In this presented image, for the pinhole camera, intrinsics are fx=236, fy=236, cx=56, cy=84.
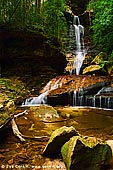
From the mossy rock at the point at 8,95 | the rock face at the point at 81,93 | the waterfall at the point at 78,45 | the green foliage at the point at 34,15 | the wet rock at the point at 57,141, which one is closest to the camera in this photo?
the wet rock at the point at 57,141

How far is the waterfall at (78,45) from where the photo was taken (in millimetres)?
16109

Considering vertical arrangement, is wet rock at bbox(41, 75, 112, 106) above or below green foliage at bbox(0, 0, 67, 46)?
below

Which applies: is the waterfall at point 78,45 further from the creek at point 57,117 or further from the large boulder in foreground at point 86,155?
the large boulder in foreground at point 86,155

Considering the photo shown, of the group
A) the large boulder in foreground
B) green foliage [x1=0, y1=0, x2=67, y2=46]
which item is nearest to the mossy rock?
the large boulder in foreground

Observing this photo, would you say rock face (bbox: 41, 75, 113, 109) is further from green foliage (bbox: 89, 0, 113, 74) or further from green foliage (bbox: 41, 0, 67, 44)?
green foliage (bbox: 41, 0, 67, 44)

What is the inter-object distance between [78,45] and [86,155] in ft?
50.5

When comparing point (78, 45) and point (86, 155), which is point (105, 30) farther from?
point (86, 155)

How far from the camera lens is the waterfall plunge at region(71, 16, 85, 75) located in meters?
16.2

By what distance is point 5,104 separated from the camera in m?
6.48

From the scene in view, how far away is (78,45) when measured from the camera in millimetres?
18953

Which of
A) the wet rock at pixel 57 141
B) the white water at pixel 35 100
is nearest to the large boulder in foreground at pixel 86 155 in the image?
the wet rock at pixel 57 141

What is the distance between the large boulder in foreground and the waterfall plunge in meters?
11.1

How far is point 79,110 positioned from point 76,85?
7.16 ft

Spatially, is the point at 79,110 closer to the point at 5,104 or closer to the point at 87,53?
the point at 5,104
